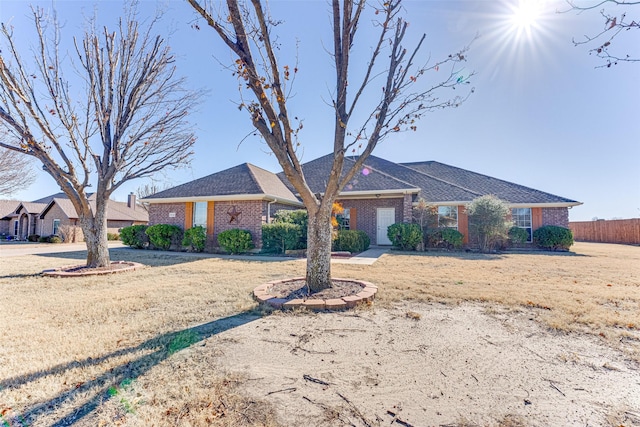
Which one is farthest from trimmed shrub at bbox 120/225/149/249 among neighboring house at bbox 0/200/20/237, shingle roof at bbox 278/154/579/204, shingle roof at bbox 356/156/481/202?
neighboring house at bbox 0/200/20/237

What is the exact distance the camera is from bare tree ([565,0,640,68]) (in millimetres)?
2982

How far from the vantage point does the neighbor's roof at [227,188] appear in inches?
525

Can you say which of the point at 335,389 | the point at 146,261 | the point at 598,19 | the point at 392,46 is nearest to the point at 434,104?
the point at 392,46

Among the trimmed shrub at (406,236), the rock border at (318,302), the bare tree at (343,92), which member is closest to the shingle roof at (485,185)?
the trimmed shrub at (406,236)

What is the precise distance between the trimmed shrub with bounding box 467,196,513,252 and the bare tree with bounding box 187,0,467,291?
967 centimetres

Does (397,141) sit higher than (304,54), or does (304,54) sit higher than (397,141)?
(304,54)

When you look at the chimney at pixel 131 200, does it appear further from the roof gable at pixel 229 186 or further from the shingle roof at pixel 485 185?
the shingle roof at pixel 485 185

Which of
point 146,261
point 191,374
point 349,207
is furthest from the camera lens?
point 349,207

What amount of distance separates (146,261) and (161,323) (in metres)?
7.83

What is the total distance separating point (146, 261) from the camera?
10.5m

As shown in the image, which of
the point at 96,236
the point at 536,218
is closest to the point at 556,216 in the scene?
the point at 536,218

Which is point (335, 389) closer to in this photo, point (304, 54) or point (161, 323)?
point (161, 323)

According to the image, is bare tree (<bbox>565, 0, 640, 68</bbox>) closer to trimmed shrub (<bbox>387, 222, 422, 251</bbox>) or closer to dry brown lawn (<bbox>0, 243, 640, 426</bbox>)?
dry brown lawn (<bbox>0, 243, 640, 426</bbox>)

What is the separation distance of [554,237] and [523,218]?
5.27ft
